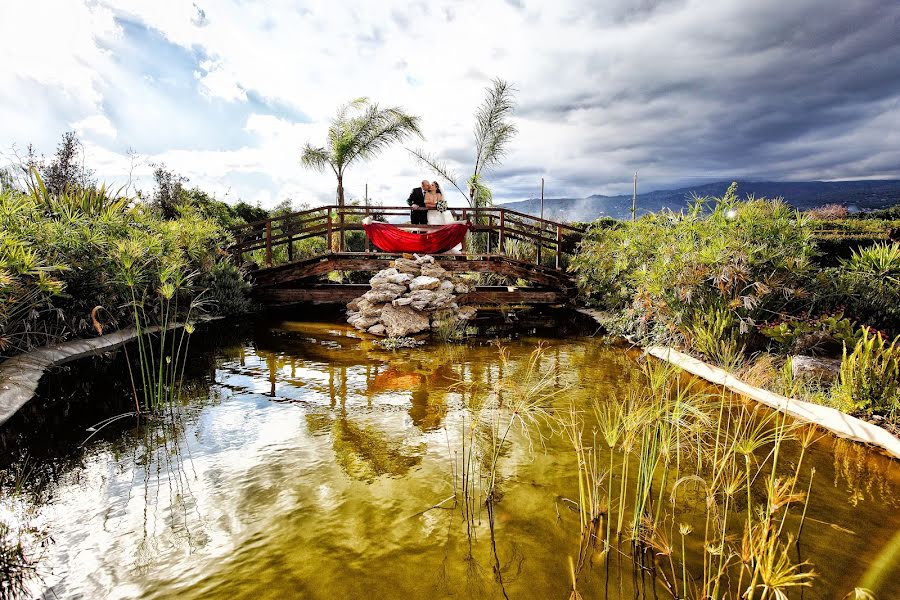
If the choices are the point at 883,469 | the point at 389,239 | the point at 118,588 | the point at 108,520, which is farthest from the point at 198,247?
the point at 883,469

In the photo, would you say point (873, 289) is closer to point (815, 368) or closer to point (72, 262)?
point (815, 368)

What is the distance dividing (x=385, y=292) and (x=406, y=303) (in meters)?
0.52

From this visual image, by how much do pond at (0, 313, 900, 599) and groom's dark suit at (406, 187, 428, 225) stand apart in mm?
7311

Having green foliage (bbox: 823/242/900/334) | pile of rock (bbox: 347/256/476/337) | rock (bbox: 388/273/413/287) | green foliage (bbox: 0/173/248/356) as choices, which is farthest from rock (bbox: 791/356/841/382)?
rock (bbox: 388/273/413/287)

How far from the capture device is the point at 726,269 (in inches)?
209

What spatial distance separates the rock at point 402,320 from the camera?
8250mm

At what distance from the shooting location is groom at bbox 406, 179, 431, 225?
11719 millimetres

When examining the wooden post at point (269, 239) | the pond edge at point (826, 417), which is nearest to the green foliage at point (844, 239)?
the pond edge at point (826, 417)

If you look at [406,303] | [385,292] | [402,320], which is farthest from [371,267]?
[402,320]

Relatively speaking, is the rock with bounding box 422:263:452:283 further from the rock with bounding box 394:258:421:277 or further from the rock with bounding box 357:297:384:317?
the rock with bounding box 357:297:384:317

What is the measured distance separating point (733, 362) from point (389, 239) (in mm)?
7646

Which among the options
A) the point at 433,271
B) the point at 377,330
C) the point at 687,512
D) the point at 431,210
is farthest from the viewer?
the point at 431,210

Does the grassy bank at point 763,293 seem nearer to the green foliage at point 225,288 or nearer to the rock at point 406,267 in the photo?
the rock at point 406,267

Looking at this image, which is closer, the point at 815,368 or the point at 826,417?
the point at 826,417
